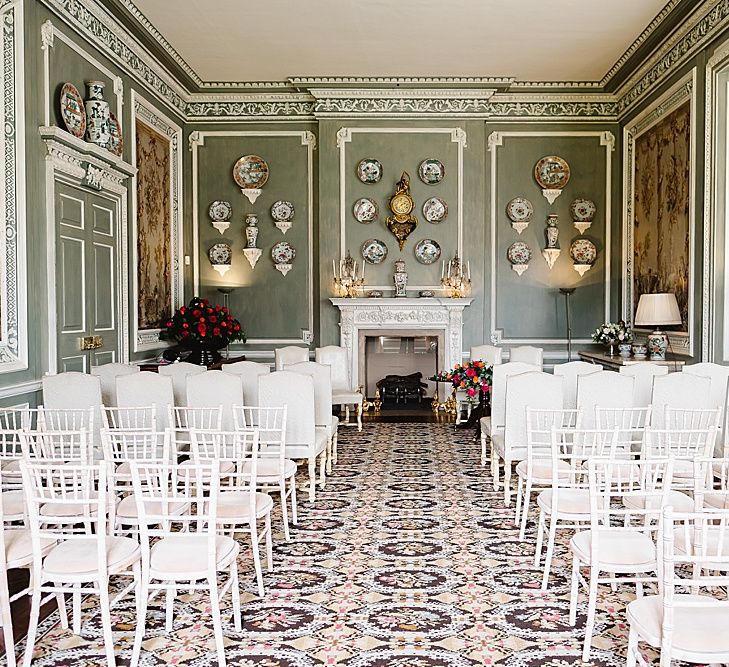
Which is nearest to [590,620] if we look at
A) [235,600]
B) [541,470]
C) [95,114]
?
[541,470]

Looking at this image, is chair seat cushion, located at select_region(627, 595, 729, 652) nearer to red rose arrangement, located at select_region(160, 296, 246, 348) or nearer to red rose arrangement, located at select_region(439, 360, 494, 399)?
red rose arrangement, located at select_region(439, 360, 494, 399)

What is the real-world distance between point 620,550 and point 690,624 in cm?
79

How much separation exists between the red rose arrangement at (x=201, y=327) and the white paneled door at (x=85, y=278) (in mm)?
1325

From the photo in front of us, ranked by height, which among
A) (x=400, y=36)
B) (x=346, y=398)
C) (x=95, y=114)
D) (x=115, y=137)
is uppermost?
(x=400, y=36)

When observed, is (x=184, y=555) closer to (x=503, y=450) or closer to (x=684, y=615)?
(x=684, y=615)

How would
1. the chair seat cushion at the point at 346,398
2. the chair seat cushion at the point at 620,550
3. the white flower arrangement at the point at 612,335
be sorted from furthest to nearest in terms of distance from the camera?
the white flower arrangement at the point at 612,335 < the chair seat cushion at the point at 346,398 < the chair seat cushion at the point at 620,550

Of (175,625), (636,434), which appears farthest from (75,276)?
(636,434)

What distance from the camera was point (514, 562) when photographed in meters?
4.34

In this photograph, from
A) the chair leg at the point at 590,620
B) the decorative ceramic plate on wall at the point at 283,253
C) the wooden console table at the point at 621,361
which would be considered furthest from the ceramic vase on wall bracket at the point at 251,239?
the chair leg at the point at 590,620

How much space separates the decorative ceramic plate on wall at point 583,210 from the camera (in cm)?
998

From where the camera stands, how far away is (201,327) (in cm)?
870

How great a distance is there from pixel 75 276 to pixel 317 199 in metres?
4.37

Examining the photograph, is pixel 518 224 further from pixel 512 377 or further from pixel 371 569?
pixel 371 569

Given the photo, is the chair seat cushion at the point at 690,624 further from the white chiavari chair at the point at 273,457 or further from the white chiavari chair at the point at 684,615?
the white chiavari chair at the point at 273,457
